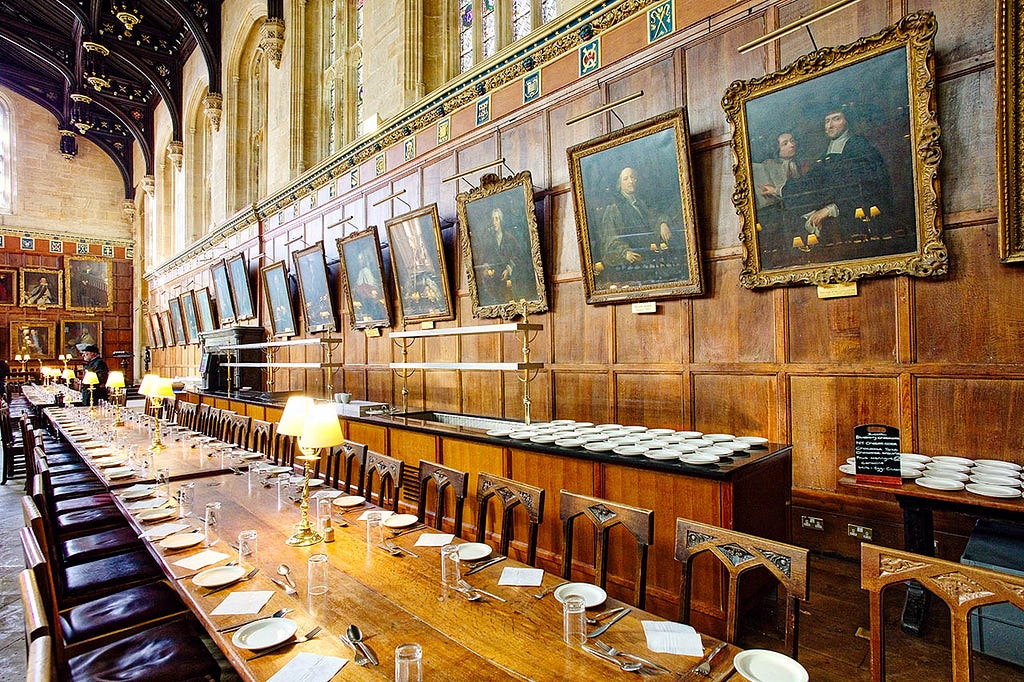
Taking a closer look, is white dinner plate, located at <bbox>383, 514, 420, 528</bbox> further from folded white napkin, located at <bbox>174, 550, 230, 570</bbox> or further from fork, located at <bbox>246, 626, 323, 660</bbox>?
fork, located at <bbox>246, 626, 323, 660</bbox>

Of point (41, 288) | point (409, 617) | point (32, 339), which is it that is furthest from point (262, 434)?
point (41, 288)

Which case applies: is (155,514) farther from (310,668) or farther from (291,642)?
(310,668)

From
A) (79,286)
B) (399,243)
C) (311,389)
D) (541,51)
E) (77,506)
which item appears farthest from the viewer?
(79,286)

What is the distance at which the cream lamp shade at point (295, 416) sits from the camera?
244 centimetres

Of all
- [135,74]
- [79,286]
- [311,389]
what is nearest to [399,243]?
[311,389]

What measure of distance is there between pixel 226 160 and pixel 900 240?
12482mm

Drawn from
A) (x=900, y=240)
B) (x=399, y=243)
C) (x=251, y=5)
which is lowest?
(x=900, y=240)

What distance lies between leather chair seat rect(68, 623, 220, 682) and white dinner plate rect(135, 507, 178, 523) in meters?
0.63

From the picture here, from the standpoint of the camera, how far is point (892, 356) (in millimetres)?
3195

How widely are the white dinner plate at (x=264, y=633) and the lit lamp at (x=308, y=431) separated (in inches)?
27.9

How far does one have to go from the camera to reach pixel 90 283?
62.3 ft

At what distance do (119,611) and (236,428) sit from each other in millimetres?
4099

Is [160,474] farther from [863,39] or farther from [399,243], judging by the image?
[863,39]

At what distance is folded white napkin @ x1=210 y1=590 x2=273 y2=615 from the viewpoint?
5.58 ft
